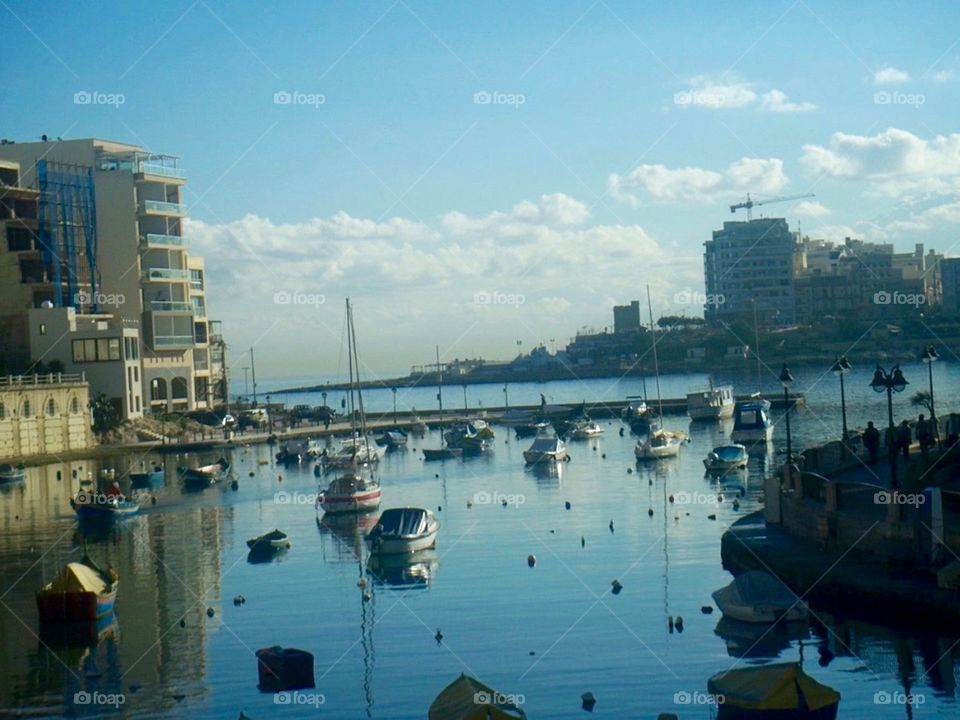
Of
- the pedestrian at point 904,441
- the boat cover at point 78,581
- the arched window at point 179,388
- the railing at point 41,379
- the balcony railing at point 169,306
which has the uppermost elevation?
the balcony railing at point 169,306

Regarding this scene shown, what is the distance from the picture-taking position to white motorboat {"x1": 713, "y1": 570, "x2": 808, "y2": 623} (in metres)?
25.2

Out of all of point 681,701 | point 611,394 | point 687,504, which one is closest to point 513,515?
point 687,504

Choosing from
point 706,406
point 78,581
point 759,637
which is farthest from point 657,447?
point 759,637

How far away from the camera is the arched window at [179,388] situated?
290ft

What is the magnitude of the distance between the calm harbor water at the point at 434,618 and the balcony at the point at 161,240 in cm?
3217

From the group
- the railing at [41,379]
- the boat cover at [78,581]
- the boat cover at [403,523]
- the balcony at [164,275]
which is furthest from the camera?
the balcony at [164,275]

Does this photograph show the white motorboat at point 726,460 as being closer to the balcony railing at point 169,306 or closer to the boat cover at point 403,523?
the boat cover at point 403,523

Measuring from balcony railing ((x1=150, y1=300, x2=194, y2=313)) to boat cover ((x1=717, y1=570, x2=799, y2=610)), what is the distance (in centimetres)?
6463

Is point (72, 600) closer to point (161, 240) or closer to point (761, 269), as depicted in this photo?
point (161, 240)

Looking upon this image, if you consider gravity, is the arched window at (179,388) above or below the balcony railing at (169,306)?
below

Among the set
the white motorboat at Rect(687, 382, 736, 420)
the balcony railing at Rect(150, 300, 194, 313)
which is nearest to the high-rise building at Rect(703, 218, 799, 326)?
the white motorboat at Rect(687, 382, 736, 420)

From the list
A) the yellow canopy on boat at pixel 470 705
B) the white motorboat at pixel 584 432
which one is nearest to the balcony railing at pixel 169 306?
the white motorboat at pixel 584 432

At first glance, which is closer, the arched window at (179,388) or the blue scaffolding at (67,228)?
the blue scaffolding at (67,228)

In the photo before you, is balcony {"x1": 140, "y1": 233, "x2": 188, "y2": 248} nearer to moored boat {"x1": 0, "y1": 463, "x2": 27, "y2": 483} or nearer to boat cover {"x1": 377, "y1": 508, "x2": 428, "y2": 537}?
moored boat {"x1": 0, "y1": 463, "x2": 27, "y2": 483}
